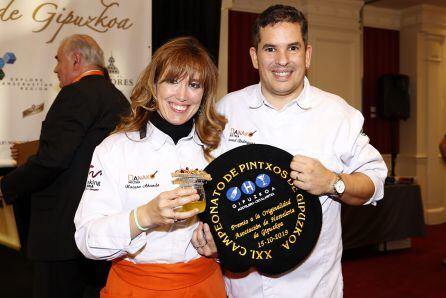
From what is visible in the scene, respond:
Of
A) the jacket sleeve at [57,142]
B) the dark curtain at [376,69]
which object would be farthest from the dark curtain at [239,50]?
the jacket sleeve at [57,142]

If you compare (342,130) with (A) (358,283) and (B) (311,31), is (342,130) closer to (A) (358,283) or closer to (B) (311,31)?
(A) (358,283)

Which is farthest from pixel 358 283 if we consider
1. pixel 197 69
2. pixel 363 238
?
pixel 197 69

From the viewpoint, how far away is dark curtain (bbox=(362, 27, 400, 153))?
23.7 feet

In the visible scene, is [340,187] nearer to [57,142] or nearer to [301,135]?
[301,135]

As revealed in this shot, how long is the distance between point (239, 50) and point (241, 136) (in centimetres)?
462

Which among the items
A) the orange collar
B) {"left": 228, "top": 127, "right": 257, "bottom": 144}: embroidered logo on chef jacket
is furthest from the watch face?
the orange collar

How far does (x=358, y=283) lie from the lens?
4.19 meters

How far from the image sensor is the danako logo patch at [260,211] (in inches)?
57.4

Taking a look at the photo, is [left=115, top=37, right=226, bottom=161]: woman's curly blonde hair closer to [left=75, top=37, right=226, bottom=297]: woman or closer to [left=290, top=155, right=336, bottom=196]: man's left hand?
[left=75, top=37, right=226, bottom=297]: woman

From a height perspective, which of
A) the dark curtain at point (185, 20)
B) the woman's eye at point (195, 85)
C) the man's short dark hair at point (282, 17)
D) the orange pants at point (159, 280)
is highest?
the dark curtain at point (185, 20)

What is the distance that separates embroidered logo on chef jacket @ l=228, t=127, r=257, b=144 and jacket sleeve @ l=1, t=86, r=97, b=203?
0.92 metres

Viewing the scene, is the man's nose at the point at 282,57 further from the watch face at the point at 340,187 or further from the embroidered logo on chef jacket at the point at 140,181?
the embroidered logo on chef jacket at the point at 140,181

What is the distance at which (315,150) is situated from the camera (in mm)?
1613

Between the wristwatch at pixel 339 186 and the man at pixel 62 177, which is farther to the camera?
the man at pixel 62 177
